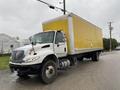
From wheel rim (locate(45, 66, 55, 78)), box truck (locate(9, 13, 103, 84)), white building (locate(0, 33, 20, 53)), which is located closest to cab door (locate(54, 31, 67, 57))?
box truck (locate(9, 13, 103, 84))

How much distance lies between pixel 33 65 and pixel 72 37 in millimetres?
3398

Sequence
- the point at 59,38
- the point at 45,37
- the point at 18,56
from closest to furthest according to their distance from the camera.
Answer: the point at 18,56, the point at 45,37, the point at 59,38

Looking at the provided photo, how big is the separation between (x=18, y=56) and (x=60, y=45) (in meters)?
2.36

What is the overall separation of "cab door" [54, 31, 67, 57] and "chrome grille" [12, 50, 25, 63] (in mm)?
1840

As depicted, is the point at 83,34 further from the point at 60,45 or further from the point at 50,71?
the point at 50,71

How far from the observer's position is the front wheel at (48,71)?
757 cm

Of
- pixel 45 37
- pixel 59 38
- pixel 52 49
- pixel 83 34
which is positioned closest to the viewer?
pixel 52 49

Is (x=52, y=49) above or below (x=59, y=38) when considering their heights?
below

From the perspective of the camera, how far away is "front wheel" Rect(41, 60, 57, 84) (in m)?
7.57

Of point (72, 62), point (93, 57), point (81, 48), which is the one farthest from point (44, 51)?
point (93, 57)

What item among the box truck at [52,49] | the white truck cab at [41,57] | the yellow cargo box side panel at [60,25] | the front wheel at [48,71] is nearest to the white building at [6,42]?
the yellow cargo box side panel at [60,25]

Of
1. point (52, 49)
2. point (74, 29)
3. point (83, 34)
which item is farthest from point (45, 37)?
point (83, 34)

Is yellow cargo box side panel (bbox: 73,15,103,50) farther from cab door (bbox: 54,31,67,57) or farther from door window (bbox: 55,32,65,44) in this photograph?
door window (bbox: 55,32,65,44)

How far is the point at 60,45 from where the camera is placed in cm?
900
